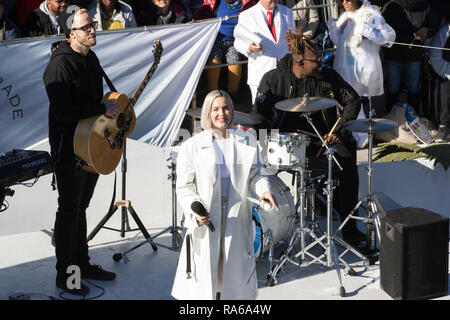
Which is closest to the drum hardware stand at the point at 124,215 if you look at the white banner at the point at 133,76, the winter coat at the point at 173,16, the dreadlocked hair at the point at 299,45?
the white banner at the point at 133,76

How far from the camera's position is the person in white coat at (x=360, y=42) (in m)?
9.43

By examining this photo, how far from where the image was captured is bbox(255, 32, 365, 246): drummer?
25.8ft

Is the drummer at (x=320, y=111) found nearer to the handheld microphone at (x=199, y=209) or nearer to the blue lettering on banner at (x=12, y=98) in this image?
the blue lettering on banner at (x=12, y=98)

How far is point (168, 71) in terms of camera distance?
8.67 m

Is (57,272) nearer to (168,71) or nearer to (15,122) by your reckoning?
(15,122)

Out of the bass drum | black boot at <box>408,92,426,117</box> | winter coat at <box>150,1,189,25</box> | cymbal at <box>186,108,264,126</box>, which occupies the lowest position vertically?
the bass drum

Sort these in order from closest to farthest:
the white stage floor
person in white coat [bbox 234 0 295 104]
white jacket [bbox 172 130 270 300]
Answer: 1. white jacket [bbox 172 130 270 300]
2. the white stage floor
3. person in white coat [bbox 234 0 295 104]

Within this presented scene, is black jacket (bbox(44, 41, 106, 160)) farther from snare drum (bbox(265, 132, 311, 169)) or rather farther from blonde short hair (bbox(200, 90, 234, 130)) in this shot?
snare drum (bbox(265, 132, 311, 169))

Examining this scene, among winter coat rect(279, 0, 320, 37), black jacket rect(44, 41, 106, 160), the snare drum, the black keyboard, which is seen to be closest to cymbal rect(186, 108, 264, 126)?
the snare drum

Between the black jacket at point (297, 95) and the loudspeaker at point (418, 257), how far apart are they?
1911 mm

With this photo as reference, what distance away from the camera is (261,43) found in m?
8.97

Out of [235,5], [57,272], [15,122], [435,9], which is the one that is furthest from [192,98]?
[435,9]

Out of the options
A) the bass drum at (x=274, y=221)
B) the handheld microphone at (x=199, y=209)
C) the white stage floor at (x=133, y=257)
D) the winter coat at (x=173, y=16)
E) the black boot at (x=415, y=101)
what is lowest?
the white stage floor at (x=133, y=257)

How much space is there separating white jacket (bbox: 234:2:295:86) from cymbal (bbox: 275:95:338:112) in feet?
6.37
